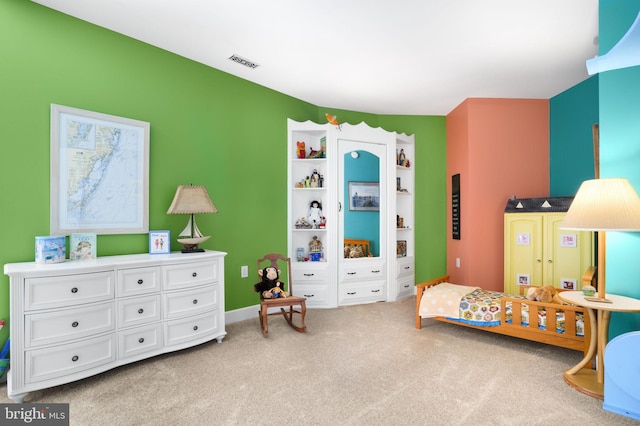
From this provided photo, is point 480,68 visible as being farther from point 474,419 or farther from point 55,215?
point 55,215

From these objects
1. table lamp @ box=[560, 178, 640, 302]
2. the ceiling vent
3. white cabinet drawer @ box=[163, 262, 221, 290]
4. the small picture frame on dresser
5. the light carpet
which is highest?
the ceiling vent

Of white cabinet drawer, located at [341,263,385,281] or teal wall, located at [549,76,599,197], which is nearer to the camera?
teal wall, located at [549,76,599,197]

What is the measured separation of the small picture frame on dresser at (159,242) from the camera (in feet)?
9.53

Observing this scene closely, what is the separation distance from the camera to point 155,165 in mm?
3043

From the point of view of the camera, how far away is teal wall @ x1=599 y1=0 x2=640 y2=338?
7.25ft

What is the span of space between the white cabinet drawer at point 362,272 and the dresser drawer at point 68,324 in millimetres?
2667

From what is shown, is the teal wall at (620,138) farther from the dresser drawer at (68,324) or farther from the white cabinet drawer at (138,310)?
the dresser drawer at (68,324)

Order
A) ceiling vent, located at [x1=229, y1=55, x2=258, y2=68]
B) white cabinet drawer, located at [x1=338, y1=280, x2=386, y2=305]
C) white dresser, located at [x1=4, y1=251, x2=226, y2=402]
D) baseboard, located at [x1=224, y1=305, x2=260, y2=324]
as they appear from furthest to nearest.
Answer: white cabinet drawer, located at [x1=338, y1=280, x2=386, y2=305] → baseboard, located at [x1=224, y1=305, x2=260, y2=324] → ceiling vent, located at [x1=229, y1=55, x2=258, y2=68] → white dresser, located at [x1=4, y1=251, x2=226, y2=402]

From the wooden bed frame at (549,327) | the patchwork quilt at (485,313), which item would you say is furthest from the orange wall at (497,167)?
the wooden bed frame at (549,327)

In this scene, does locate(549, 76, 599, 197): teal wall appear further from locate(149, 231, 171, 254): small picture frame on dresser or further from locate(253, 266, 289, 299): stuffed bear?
locate(149, 231, 171, 254): small picture frame on dresser

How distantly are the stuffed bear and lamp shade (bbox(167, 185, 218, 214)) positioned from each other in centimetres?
84

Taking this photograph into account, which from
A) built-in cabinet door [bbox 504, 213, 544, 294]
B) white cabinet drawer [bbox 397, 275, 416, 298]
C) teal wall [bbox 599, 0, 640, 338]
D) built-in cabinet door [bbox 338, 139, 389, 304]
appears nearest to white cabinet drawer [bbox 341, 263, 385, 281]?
built-in cabinet door [bbox 338, 139, 389, 304]

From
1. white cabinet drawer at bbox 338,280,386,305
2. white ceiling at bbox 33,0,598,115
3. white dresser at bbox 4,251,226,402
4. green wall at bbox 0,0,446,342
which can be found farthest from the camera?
white cabinet drawer at bbox 338,280,386,305

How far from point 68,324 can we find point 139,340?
1.62ft
